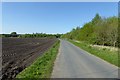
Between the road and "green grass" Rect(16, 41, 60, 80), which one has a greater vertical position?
the road

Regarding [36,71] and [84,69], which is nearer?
[36,71]

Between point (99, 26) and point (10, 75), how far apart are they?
129 ft

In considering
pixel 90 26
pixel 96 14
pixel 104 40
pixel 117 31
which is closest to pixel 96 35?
pixel 104 40

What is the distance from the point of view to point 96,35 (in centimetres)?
5059

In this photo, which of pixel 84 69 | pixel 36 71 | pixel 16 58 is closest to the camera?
pixel 36 71

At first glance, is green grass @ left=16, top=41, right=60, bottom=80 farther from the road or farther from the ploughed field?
the ploughed field

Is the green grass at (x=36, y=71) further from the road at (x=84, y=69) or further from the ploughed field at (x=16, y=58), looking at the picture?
the ploughed field at (x=16, y=58)

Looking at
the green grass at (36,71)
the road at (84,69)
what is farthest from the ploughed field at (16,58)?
the road at (84,69)

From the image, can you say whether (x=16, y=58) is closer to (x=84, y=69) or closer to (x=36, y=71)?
(x=36, y=71)

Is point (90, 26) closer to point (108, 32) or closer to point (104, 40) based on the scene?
point (104, 40)

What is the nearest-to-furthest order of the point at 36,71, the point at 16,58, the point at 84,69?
the point at 36,71 < the point at 84,69 < the point at 16,58

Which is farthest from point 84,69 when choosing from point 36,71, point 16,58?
point 16,58

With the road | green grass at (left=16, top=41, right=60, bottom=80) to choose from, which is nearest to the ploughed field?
green grass at (left=16, top=41, right=60, bottom=80)

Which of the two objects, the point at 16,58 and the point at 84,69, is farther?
the point at 16,58
